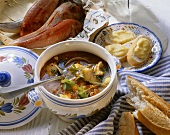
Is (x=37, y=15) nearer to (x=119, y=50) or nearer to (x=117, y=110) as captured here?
(x=119, y=50)

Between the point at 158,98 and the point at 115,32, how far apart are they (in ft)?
1.07

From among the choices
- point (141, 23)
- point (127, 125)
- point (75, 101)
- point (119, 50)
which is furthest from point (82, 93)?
point (141, 23)

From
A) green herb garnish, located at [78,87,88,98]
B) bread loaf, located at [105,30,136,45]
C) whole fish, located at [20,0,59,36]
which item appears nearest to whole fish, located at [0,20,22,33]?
whole fish, located at [20,0,59,36]

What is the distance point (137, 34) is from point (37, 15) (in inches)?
13.3

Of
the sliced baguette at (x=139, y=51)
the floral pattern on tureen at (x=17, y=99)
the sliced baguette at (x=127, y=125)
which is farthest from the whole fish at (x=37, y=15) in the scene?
the sliced baguette at (x=127, y=125)

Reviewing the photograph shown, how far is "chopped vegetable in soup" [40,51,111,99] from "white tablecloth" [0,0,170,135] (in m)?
0.12

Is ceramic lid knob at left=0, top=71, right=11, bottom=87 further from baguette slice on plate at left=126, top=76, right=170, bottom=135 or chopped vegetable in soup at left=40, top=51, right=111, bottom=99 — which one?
baguette slice on plate at left=126, top=76, right=170, bottom=135

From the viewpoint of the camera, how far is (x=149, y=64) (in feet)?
3.47

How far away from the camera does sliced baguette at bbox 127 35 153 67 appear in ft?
3.45

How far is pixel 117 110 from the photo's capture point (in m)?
0.90

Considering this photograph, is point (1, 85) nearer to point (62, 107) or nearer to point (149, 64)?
point (62, 107)

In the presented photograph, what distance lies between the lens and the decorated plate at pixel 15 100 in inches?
35.6

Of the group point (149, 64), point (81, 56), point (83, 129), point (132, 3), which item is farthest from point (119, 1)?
point (83, 129)

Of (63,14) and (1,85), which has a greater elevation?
(63,14)
